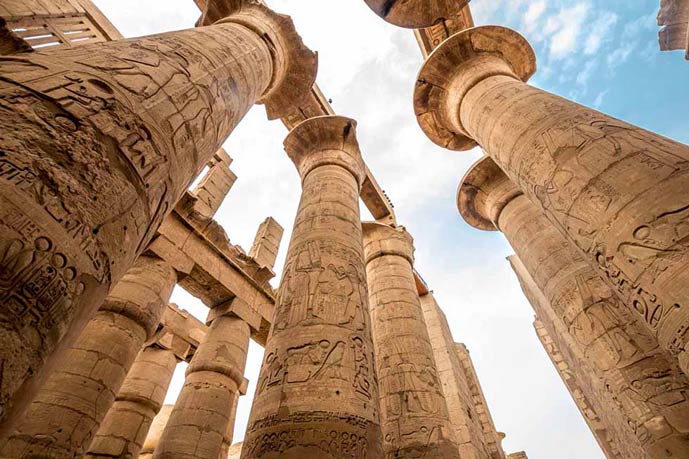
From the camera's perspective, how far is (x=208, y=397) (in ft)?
21.0

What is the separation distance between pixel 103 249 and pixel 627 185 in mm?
3567

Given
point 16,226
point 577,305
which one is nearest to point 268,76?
point 16,226

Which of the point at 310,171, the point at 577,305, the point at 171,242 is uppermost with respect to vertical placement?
the point at 310,171

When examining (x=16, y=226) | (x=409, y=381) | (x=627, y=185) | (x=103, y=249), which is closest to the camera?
(x=16, y=226)

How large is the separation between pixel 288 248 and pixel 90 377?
302 centimetres

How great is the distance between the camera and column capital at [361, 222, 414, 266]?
895 cm

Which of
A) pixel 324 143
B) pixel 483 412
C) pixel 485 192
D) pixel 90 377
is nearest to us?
pixel 90 377

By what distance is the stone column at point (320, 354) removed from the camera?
285cm

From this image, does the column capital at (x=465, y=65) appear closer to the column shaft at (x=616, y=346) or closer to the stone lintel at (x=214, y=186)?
the column shaft at (x=616, y=346)

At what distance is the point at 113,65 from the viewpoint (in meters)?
2.53

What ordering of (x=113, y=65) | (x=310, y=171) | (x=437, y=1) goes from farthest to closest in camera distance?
(x=437, y=1), (x=310, y=171), (x=113, y=65)

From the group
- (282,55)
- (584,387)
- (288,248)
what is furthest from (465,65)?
(584,387)

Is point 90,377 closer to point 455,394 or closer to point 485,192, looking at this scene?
point 485,192

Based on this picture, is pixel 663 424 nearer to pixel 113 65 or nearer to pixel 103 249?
pixel 103 249
